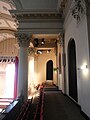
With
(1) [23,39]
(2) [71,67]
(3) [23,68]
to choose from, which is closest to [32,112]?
(2) [71,67]

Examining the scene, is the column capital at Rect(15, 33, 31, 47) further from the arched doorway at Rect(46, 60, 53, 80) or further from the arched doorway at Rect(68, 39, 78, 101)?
the arched doorway at Rect(46, 60, 53, 80)

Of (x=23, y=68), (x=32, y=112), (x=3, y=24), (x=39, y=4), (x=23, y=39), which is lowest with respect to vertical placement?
(x=32, y=112)

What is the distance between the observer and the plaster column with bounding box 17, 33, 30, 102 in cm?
785

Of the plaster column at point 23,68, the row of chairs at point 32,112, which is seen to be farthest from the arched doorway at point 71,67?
the plaster column at point 23,68

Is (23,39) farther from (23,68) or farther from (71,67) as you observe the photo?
(71,67)

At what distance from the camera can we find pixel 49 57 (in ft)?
53.8

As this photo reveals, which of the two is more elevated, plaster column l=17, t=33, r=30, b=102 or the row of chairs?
plaster column l=17, t=33, r=30, b=102

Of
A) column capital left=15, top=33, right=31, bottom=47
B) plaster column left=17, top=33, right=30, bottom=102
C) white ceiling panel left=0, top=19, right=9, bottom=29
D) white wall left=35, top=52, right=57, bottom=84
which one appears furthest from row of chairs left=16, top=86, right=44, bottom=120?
white wall left=35, top=52, right=57, bottom=84

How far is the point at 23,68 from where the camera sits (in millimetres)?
8023

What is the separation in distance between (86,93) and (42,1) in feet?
17.5

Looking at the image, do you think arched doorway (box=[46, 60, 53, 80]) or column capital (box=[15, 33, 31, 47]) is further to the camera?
arched doorway (box=[46, 60, 53, 80])

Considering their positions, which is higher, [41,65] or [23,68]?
[41,65]

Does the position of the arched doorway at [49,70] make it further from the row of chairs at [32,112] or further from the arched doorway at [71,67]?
the row of chairs at [32,112]

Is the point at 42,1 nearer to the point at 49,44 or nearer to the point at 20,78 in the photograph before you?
the point at 20,78
